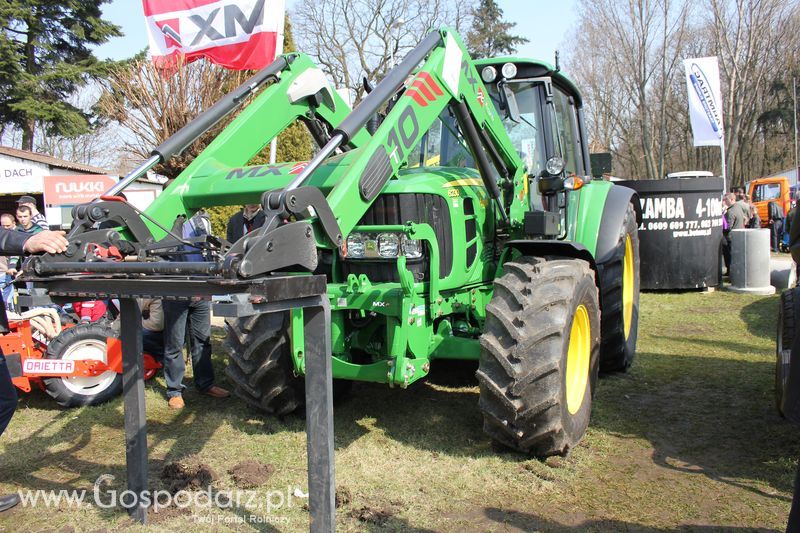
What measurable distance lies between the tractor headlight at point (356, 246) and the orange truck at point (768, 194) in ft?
67.1

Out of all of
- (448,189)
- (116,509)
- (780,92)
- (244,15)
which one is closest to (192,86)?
(244,15)

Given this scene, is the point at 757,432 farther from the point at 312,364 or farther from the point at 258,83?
the point at 258,83

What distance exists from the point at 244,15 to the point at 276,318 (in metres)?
4.97

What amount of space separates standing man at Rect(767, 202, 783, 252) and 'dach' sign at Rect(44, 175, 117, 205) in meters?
18.2

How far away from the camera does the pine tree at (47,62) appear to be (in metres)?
23.2

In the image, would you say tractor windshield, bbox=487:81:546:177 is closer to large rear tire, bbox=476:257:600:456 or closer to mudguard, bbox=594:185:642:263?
mudguard, bbox=594:185:642:263

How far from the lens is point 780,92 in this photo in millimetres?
38469

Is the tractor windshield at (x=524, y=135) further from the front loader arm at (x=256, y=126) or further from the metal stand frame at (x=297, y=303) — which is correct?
the metal stand frame at (x=297, y=303)

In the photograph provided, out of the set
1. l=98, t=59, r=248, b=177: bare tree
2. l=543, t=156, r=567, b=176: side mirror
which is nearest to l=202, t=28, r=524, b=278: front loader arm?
l=543, t=156, r=567, b=176: side mirror

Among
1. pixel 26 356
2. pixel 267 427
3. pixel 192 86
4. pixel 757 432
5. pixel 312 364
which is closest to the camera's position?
pixel 312 364

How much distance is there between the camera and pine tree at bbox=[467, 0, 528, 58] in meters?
38.3

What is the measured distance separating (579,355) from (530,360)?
972 millimetres

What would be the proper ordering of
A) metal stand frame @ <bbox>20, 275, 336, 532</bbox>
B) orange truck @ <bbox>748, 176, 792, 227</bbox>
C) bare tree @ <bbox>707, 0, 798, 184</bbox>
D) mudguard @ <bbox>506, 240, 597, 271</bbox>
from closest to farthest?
metal stand frame @ <bbox>20, 275, 336, 532</bbox>
mudguard @ <bbox>506, 240, 597, 271</bbox>
orange truck @ <bbox>748, 176, 792, 227</bbox>
bare tree @ <bbox>707, 0, 798, 184</bbox>

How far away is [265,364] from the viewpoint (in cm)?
455
